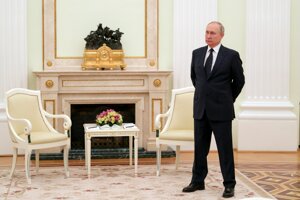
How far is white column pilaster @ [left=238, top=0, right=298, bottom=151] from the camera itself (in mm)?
8414

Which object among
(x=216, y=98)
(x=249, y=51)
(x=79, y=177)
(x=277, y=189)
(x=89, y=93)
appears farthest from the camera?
(x=249, y=51)

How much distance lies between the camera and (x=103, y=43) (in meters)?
8.11

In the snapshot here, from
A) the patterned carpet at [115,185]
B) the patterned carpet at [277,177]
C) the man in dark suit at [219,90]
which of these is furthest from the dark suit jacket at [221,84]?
the patterned carpet at [277,177]

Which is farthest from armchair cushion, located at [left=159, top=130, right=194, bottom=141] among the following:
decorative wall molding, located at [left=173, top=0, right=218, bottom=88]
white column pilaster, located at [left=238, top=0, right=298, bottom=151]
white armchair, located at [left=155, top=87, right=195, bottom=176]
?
→ white column pilaster, located at [left=238, top=0, right=298, bottom=151]

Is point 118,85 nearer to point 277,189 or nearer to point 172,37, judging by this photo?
point 172,37

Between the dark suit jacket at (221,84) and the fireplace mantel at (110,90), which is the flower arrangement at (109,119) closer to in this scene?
the fireplace mantel at (110,90)

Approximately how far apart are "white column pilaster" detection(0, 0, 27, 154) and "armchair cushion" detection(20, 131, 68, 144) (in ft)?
5.61

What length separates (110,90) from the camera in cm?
→ 791

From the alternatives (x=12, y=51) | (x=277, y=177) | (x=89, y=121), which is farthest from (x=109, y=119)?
(x=12, y=51)

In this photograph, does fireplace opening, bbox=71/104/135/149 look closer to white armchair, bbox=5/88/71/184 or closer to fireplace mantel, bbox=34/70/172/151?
fireplace mantel, bbox=34/70/172/151

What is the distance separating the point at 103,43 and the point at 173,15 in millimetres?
1189

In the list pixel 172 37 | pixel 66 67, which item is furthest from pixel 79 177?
pixel 172 37

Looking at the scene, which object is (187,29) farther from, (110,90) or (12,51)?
(12,51)

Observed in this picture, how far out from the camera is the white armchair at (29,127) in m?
6.23
